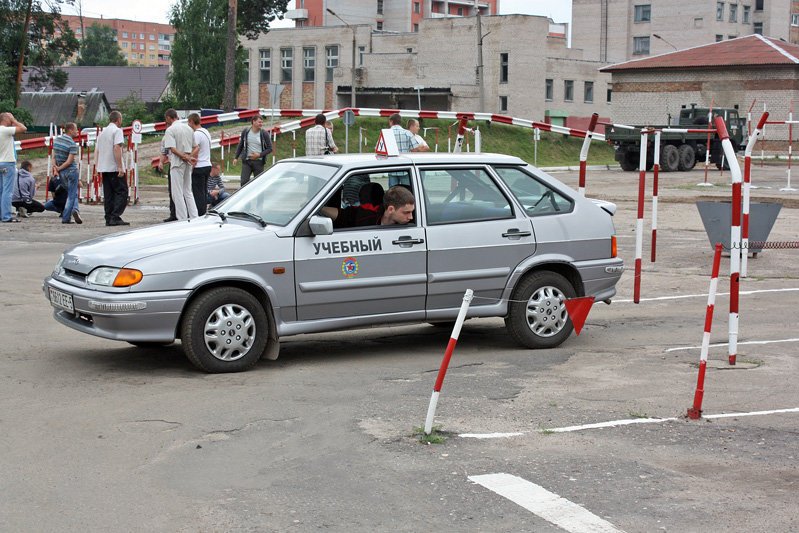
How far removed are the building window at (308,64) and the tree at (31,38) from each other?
20.8 meters

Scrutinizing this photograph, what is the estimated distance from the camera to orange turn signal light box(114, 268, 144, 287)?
8.13 metres

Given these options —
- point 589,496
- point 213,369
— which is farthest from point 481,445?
point 213,369

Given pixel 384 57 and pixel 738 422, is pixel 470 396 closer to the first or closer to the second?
pixel 738 422

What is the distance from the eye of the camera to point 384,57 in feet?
262

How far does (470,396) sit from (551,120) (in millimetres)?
70970

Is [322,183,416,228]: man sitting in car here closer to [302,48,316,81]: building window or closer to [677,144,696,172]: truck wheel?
[677,144,696,172]: truck wheel

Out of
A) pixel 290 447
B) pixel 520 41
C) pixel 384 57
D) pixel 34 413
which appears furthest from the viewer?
pixel 384 57

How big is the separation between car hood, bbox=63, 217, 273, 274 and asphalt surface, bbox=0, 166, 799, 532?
2.73 ft

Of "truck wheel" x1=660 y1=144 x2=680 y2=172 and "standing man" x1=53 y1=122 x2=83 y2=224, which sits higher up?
"standing man" x1=53 y1=122 x2=83 y2=224

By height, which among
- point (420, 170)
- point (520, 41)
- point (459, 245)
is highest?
point (520, 41)

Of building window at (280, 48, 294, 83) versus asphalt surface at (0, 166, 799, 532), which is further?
building window at (280, 48, 294, 83)

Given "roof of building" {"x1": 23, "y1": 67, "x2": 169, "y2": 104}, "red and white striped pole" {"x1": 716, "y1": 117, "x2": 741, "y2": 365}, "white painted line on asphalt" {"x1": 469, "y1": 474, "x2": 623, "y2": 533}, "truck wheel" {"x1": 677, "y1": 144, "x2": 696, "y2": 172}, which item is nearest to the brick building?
"truck wheel" {"x1": 677, "y1": 144, "x2": 696, "y2": 172}

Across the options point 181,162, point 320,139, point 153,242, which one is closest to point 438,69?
point 320,139

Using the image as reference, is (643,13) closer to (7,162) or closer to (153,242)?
(7,162)
